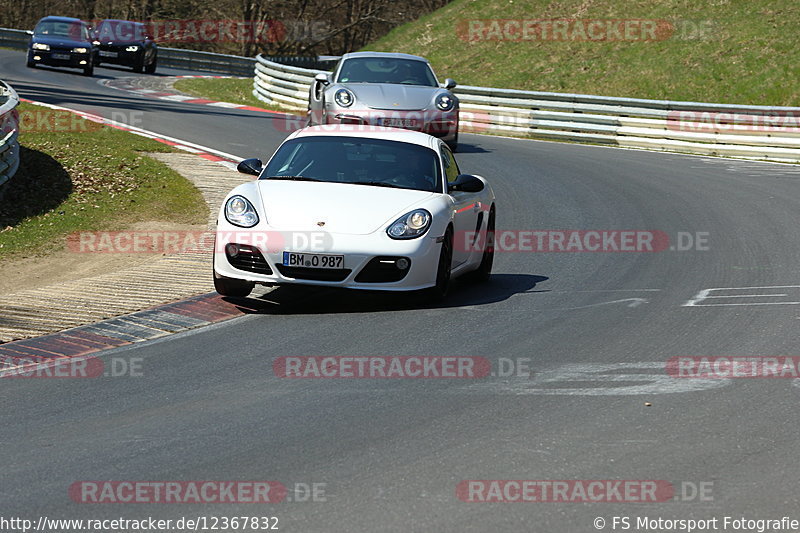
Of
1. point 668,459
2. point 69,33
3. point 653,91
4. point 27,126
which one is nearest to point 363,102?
point 27,126

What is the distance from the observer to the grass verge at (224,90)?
3179 cm

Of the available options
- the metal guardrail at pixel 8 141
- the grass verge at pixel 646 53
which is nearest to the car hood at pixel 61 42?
the grass verge at pixel 646 53

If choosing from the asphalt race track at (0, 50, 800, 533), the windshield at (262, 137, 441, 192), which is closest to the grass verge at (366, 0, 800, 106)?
the asphalt race track at (0, 50, 800, 533)

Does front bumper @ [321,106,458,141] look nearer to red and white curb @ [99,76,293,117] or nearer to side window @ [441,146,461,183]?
side window @ [441,146,461,183]

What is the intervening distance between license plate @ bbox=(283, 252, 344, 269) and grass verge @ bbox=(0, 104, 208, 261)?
16.2ft

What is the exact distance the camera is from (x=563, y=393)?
23.1 feet

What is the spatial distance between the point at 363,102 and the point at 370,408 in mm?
12767

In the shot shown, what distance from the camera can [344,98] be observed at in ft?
62.7

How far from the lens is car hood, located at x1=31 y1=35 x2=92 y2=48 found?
35.3 metres

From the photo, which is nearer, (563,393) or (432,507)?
(432,507)

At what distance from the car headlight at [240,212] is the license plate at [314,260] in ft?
1.51

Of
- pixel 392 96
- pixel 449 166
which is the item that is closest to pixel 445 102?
pixel 392 96

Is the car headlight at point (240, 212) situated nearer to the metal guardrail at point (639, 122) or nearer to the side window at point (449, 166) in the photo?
the side window at point (449, 166)

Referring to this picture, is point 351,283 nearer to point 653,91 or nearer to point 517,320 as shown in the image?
point 517,320
